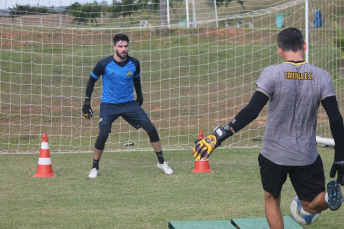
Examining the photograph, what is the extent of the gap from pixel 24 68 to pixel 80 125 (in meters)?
4.49

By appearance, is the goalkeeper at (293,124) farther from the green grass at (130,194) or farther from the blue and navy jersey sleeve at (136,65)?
the blue and navy jersey sleeve at (136,65)

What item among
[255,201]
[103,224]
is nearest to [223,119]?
[255,201]

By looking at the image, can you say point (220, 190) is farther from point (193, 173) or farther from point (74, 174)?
point (74, 174)

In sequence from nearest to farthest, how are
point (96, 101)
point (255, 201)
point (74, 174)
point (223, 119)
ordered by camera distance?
point (255, 201) < point (74, 174) < point (223, 119) < point (96, 101)

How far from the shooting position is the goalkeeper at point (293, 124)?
4516mm

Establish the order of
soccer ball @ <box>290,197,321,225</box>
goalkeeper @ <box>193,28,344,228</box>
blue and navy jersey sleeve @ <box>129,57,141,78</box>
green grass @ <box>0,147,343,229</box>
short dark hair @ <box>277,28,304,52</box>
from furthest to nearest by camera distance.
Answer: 1. blue and navy jersey sleeve @ <box>129,57,141,78</box>
2. green grass @ <box>0,147,343,229</box>
3. soccer ball @ <box>290,197,321,225</box>
4. short dark hair @ <box>277,28,304,52</box>
5. goalkeeper @ <box>193,28,344,228</box>

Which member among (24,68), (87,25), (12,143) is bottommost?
(12,143)

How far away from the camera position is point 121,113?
8484 mm

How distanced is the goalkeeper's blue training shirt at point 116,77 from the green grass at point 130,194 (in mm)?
1179

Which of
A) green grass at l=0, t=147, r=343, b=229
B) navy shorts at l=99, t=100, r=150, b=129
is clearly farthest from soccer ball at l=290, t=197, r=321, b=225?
navy shorts at l=99, t=100, r=150, b=129

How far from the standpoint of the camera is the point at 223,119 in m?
14.4

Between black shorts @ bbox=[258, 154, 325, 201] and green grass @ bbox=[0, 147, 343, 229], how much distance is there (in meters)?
1.25

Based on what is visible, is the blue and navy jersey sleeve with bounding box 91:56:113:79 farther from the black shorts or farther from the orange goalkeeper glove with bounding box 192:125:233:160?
the orange goalkeeper glove with bounding box 192:125:233:160

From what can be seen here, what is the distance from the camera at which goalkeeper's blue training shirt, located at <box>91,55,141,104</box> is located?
8.38 metres
